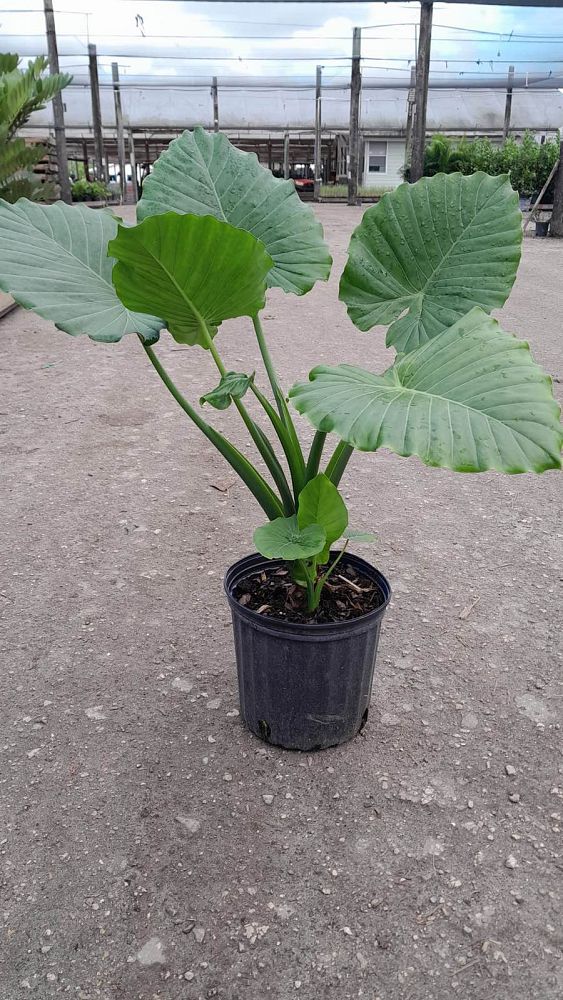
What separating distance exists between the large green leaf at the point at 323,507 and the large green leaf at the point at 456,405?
21cm

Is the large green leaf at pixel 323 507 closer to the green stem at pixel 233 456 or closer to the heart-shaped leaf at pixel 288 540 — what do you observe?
the heart-shaped leaf at pixel 288 540

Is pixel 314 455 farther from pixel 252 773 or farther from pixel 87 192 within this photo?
pixel 87 192

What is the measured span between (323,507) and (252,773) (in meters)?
0.57

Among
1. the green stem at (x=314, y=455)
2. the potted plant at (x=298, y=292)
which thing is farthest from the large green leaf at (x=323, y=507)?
the green stem at (x=314, y=455)

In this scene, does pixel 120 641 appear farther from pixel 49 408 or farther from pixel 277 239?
pixel 49 408

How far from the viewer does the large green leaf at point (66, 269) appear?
1264 millimetres

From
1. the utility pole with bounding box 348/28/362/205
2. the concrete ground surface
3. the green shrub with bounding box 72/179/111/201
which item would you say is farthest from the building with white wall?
the concrete ground surface

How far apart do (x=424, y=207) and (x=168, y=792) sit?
4.06 feet

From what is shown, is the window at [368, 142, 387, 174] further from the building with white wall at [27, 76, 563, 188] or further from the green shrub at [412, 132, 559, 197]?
the green shrub at [412, 132, 559, 197]

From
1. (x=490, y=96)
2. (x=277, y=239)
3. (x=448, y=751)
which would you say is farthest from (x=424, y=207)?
(x=490, y=96)

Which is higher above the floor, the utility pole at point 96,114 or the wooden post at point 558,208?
the utility pole at point 96,114

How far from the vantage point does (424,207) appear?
1.49m

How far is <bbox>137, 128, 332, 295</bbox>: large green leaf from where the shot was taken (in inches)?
60.9

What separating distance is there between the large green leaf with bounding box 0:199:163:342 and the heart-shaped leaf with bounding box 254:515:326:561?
0.42 m
